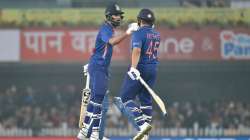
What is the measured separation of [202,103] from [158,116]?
1349mm

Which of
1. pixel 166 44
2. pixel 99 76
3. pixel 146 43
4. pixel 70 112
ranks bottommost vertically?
pixel 70 112

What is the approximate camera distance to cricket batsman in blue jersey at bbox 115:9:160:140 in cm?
1272

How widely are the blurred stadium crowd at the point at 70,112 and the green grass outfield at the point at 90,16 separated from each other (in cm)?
199

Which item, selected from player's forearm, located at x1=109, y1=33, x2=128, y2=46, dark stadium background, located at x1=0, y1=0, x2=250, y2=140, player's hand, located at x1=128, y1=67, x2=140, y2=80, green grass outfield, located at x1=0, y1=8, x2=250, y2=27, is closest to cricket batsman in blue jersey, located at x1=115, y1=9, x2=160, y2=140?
player's hand, located at x1=128, y1=67, x2=140, y2=80

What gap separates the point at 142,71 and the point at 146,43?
18.1 inches

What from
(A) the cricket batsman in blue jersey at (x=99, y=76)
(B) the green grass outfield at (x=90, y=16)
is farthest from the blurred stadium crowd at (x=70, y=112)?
(A) the cricket batsman in blue jersey at (x=99, y=76)

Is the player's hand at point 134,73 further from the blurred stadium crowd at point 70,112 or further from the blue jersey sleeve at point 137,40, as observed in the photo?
the blurred stadium crowd at point 70,112

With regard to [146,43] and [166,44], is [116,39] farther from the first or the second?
[166,44]

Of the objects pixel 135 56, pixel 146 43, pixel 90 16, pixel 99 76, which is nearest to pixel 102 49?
pixel 99 76

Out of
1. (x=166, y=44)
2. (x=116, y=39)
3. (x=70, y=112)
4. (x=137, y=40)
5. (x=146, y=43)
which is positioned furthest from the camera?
(x=70, y=112)

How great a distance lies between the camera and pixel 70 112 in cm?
2408

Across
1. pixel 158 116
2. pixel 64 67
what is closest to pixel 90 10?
pixel 64 67

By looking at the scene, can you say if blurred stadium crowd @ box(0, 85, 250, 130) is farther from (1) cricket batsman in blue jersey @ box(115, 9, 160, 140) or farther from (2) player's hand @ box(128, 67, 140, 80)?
(2) player's hand @ box(128, 67, 140, 80)

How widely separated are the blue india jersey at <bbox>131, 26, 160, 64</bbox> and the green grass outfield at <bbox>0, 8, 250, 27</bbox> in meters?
10.6
